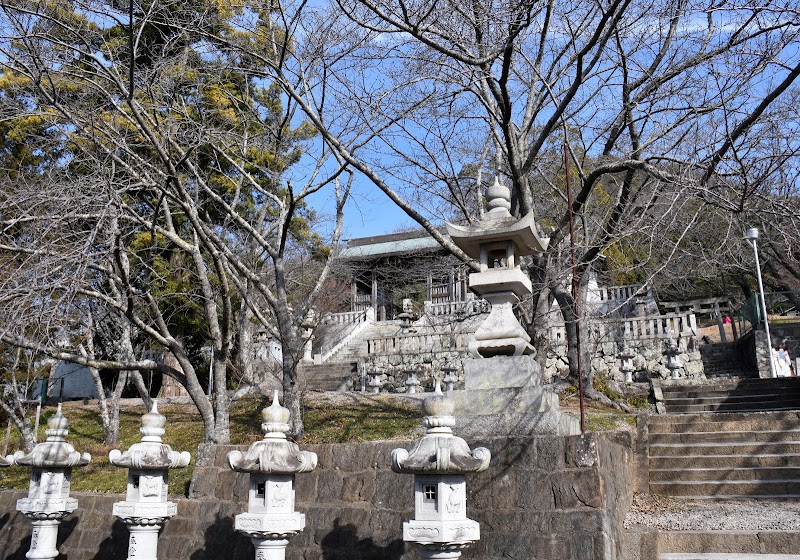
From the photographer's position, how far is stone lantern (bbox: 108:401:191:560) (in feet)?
21.0

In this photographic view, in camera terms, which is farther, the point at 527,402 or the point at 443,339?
the point at 443,339

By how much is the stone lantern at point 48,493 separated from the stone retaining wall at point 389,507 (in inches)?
24.8

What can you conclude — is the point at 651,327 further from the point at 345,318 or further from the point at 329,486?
the point at 329,486

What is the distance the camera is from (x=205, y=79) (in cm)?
1197

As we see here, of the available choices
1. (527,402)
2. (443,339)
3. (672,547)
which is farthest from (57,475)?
(443,339)

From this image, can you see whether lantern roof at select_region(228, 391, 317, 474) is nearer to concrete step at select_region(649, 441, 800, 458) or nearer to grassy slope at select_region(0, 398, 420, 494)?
grassy slope at select_region(0, 398, 420, 494)

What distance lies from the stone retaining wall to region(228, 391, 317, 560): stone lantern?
3.08ft

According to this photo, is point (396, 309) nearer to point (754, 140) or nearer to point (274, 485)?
point (754, 140)

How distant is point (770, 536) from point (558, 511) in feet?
6.73

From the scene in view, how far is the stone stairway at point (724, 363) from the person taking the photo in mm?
17656

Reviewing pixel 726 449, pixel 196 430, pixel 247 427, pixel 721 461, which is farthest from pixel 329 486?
pixel 196 430

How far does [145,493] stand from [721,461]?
7125mm

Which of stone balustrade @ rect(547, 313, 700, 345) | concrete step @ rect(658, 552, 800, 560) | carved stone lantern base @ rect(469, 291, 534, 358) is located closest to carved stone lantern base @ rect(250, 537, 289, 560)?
carved stone lantern base @ rect(469, 291, 534, 358)

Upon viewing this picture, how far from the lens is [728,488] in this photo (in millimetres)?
8016
